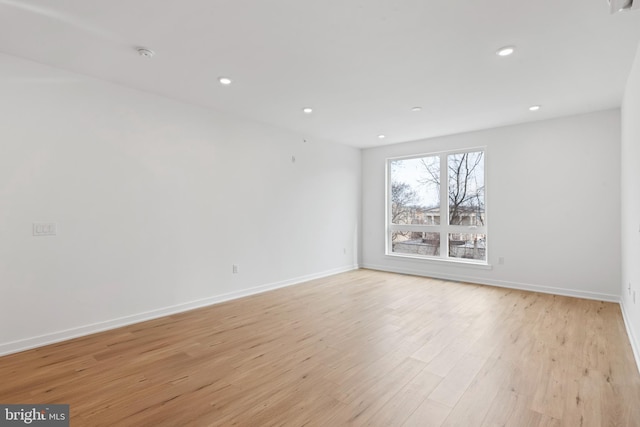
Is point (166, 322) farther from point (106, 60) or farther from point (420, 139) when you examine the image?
point (420, 139)

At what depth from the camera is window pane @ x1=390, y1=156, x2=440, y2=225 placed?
602cm

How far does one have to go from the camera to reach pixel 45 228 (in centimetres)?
A: 298

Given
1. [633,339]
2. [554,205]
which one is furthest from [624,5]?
[554,205]

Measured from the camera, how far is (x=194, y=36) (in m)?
2.51

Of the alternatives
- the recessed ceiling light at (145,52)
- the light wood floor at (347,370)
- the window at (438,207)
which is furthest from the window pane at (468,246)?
the recessed ceiling light at (145,52)

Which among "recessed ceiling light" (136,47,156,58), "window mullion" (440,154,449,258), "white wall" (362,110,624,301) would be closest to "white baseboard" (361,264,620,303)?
"white wall" (362,110,624,301)

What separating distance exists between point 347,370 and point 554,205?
412 cm

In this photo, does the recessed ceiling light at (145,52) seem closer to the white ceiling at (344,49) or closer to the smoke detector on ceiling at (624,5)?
the white ceiling at (344,49)

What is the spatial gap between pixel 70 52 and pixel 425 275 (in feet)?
19.0

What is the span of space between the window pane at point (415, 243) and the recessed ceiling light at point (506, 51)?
369 cm

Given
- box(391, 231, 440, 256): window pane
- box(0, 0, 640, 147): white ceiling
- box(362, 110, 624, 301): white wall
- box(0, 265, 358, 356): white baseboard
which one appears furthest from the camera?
box(391, 231, 440, 256): window pane

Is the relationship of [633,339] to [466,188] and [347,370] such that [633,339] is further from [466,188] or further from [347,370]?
[466,188]

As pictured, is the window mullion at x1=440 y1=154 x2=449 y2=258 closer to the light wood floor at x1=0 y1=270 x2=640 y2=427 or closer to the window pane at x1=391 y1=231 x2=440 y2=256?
the window pane at x1=391 y1=231 x2=440 y2=256

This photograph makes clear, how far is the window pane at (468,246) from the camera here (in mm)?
5461
